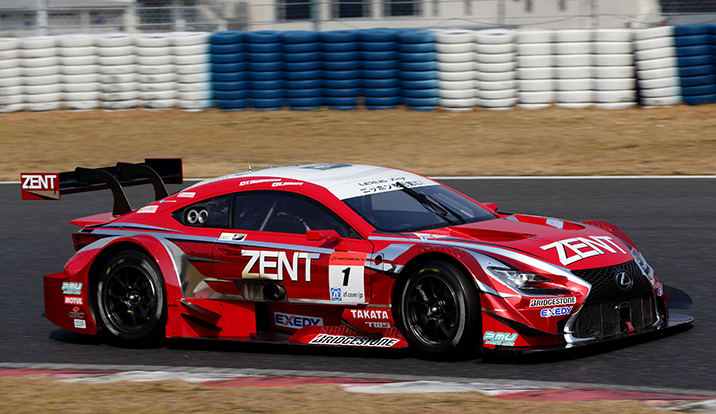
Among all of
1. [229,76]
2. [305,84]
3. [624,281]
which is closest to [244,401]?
[624,281]

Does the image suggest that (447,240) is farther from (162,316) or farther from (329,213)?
(162,316)

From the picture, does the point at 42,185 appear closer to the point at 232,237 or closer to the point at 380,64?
the point at 232,237

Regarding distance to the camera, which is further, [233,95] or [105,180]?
[233,95]

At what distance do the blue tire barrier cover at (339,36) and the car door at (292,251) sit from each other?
11327 millimetres

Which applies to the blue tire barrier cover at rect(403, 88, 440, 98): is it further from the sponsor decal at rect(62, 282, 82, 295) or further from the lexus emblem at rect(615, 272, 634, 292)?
the lexus emblem at rect(615, 272, 634, 292)

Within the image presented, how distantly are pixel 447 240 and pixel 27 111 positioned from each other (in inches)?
627

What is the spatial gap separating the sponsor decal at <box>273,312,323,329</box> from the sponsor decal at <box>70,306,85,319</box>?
1.60 metres

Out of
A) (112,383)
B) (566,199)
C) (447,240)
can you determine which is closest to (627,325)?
(447,240)

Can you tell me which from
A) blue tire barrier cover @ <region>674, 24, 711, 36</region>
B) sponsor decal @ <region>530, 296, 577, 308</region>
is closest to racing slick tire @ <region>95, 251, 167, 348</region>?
sponsor decal @ <region>530, 296, 577, 308</region>

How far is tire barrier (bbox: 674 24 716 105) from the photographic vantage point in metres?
16.6

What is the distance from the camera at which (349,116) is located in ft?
60.2

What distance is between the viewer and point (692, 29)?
55.0 feet

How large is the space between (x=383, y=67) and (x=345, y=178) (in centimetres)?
1102

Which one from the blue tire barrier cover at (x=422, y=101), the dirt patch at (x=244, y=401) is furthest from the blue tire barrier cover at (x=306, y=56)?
the dirt patch at (x=244, y=401)
